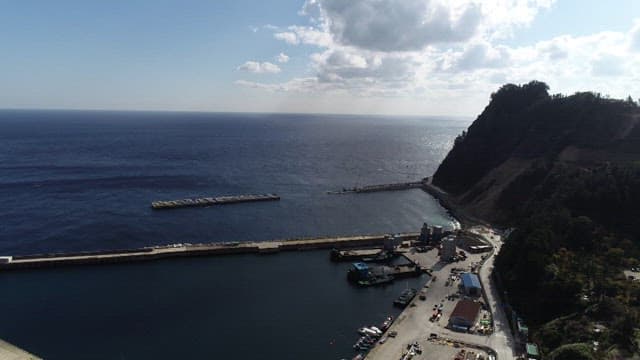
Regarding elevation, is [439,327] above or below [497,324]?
below

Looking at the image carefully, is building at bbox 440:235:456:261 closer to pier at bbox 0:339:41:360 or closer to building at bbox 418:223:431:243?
building at bbox 418:223:431:243

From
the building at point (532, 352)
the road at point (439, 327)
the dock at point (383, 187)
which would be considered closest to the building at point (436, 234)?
the road at point (439, 327)

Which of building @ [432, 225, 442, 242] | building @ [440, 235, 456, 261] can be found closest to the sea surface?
building @ [440, 235, 456, 261]

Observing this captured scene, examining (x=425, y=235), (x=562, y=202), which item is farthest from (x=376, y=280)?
(x=562, y=202)

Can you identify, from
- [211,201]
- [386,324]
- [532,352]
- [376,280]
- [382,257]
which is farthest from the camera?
[211,201]

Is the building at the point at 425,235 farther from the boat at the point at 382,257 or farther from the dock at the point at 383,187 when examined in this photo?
the dock at the point at 383,187

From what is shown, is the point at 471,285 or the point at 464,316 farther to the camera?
the point at 471,285

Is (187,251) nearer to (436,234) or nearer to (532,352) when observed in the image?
(436,234)
